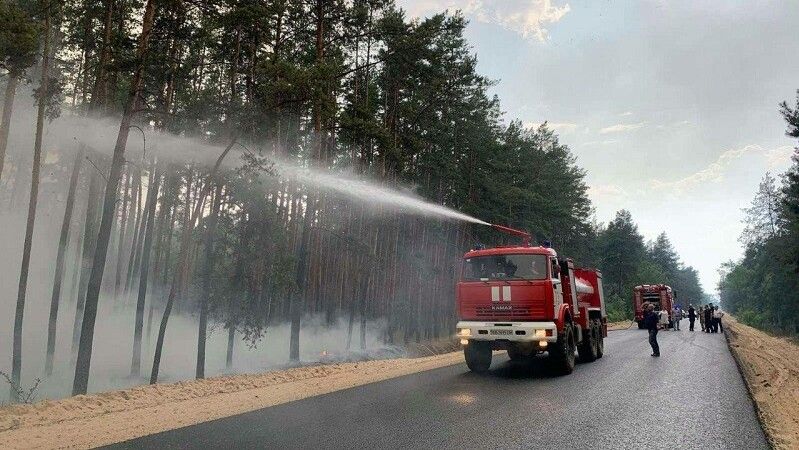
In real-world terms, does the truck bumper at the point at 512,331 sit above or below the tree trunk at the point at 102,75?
below

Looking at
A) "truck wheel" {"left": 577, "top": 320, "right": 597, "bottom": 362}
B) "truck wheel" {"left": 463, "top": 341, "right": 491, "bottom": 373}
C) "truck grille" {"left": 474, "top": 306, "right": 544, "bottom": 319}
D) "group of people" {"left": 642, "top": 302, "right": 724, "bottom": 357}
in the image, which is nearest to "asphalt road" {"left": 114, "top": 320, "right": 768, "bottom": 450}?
"truck wheel" {"left": 463, "top": 341, "right": 491, "bottom": 373}

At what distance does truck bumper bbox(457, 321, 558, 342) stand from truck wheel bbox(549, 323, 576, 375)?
699 mm

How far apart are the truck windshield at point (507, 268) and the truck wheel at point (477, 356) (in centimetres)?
167

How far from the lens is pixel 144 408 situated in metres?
7.71

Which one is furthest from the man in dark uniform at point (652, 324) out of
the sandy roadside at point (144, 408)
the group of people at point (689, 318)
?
the sandy roadside at point (144, 408)

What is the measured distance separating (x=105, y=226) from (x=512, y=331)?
11.9 metres

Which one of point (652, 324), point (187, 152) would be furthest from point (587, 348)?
point (187, 152)

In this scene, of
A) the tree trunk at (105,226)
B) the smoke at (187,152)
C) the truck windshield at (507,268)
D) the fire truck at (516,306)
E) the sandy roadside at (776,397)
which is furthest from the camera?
the smoke at (187,152)

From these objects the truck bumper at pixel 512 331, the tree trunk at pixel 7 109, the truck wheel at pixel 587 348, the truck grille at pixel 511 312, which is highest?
the tree trunk at pixel 7 109

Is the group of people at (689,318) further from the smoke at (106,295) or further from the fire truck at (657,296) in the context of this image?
the smoke at (106,295)

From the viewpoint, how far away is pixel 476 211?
34.0 m

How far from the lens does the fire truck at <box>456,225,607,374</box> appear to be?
10.7 m

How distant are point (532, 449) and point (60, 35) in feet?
74.8

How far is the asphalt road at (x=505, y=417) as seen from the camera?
18.9 feet
